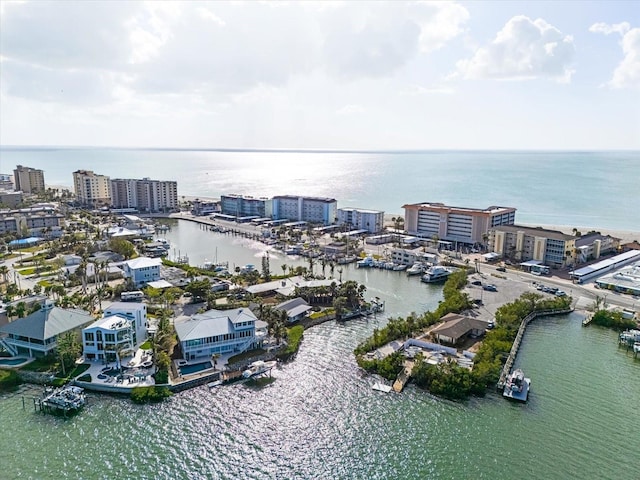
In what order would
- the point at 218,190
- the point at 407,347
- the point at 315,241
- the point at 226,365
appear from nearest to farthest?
the point at 226,365
the point at 407,347
the point at 315,241
the point at 218,190

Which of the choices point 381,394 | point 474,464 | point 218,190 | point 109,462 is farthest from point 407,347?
point 218,190

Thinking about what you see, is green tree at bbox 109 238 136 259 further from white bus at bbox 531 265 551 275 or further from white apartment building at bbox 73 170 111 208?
white apartment building at bbox 73 170 111 208

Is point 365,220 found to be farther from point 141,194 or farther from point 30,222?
point 30,222

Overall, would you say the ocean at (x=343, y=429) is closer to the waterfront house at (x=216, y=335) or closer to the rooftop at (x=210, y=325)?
the waterfront house at (x=216, y=335)

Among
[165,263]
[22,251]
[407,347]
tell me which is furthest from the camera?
[22,251]

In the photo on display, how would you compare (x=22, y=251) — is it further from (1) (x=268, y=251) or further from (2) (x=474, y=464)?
(2) (x=474, y=464)

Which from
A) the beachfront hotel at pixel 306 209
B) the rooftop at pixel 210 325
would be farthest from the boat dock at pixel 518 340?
the beachfront hotel at pixel 306 209
